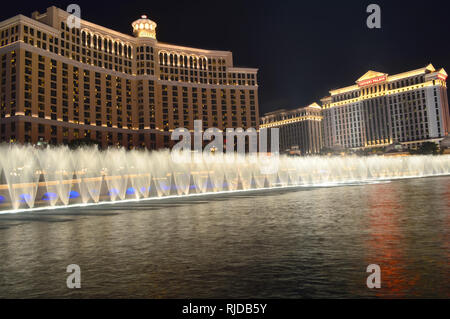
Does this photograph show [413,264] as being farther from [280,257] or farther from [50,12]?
[50,12]

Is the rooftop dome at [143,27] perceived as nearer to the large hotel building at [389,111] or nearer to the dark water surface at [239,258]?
the large hotel building at [389,111]

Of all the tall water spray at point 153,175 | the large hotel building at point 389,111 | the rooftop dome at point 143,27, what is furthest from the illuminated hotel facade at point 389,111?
the rooftop dome at point 143,27

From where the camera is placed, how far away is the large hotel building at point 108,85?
9656 cm

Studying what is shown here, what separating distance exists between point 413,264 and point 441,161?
8828 cm

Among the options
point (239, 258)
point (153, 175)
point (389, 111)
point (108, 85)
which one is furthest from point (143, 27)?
point (239, 258)

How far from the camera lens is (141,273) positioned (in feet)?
26.6

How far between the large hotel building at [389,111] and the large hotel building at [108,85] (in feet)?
183

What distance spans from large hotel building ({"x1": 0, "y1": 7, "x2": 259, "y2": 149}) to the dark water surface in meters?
92.8

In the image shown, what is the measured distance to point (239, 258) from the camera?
9188 mm

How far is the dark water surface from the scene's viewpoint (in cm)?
679

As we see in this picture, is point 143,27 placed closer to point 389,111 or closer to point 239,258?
point 389,111

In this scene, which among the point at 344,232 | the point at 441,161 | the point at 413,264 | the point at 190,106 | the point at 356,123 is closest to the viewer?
the point at 413,264
